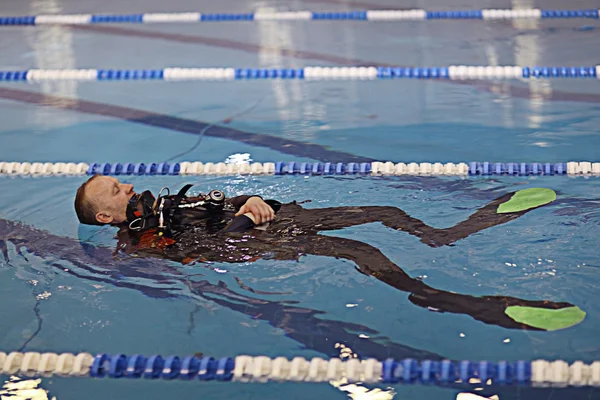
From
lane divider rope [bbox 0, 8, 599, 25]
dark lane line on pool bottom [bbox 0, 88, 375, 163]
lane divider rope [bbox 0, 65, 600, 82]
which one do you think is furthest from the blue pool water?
lane divider rope [bbox 0, 8, 599, 25]

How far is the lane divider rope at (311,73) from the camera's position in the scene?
221 inches

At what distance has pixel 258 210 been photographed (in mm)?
3217

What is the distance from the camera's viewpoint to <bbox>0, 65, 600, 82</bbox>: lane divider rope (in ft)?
18.4

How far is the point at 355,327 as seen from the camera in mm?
2713

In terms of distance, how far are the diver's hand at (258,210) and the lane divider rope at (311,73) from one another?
8.63ft

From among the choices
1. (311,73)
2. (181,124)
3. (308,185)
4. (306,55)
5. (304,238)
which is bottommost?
(304,238)

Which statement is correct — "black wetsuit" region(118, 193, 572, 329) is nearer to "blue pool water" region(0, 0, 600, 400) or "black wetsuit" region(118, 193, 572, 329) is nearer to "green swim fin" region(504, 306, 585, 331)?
"blue pool water" region(0, 0, 600, 400)

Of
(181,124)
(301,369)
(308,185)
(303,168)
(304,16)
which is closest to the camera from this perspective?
(301,369)

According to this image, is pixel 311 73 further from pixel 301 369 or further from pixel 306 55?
pixel 301 369

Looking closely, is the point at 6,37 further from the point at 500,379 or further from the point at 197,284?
the point at 500,379

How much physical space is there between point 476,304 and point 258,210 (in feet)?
3.01

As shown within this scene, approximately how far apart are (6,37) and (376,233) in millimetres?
5156

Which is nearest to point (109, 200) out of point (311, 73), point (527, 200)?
point (527, 200)

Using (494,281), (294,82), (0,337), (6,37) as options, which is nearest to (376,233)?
(494,281)
